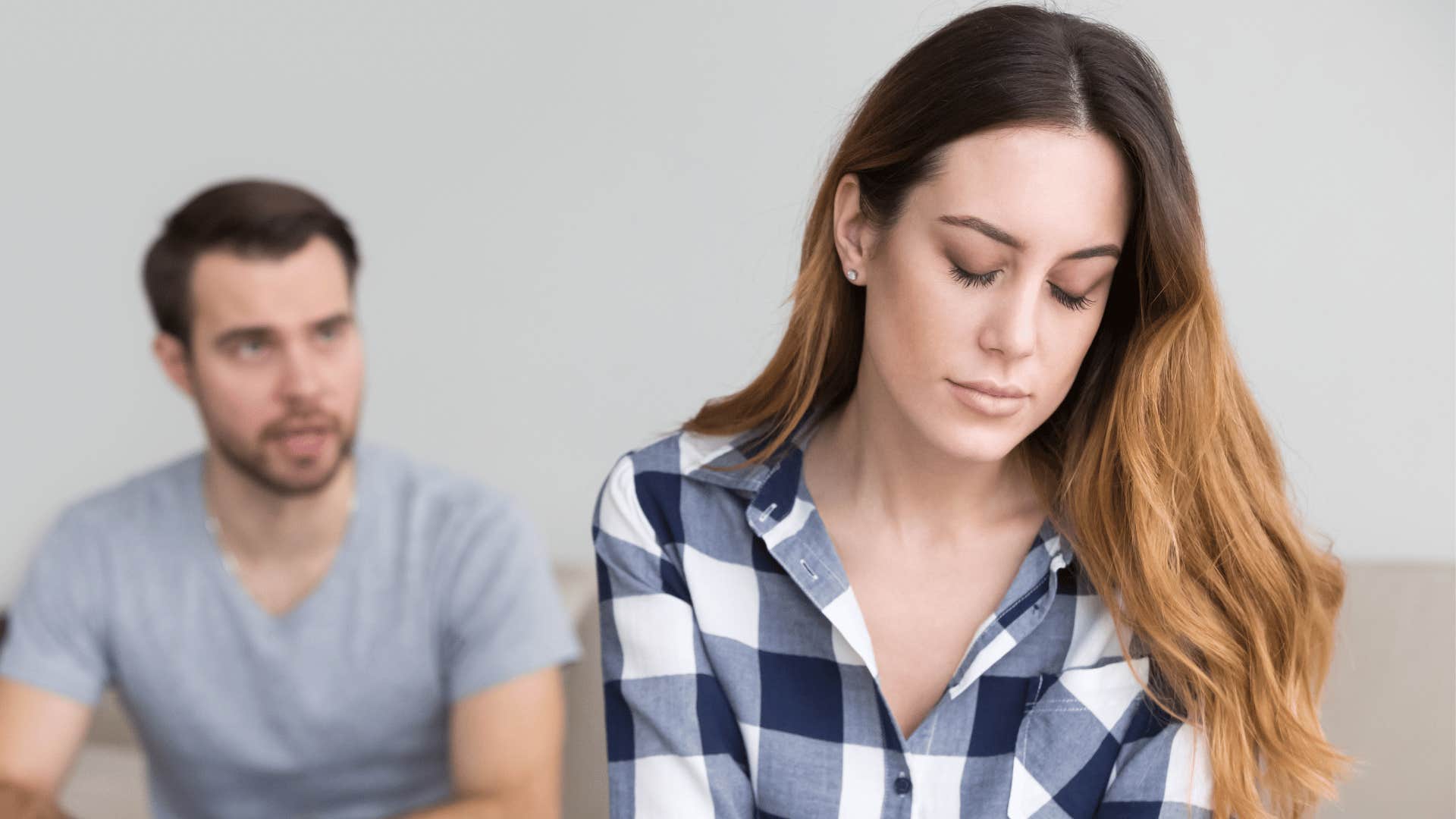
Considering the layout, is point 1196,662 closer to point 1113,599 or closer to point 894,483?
point 1113,599

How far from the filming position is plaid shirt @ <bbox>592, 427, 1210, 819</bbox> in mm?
815

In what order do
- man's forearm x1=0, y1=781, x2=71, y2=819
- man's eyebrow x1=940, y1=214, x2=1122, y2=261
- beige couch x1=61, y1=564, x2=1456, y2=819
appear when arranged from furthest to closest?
beige couch x1=61, y1=564, x2=1456, y2=819, man's forearm x1=0, y1=781, x2=71, y2=819, man's eyebrow x1=940, y1=214, x2=1122, y2=261

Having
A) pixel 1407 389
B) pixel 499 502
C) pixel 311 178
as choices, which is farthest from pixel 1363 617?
pixel 311 178

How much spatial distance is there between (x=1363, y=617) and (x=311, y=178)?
117 centimetres

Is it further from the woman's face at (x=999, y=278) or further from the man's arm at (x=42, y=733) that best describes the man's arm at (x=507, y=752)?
the woman's face at (x=999, y=278)

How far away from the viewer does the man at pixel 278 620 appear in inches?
40.1

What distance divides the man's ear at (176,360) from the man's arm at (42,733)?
0.28m

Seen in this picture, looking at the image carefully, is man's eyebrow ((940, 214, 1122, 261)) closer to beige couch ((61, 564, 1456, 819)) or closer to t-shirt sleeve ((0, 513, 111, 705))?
beige couch ((61, 564, 1456, 819))

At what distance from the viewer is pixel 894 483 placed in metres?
0.89

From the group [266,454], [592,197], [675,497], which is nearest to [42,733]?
[266,454]

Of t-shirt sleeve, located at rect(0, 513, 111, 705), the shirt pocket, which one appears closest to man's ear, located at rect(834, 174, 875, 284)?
the shirt pocket

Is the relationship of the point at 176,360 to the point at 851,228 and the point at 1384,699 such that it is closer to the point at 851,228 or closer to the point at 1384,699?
the point at 851,228

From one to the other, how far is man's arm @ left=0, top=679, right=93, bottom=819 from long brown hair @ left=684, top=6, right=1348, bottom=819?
640mm

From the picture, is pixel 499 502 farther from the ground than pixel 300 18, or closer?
closer
